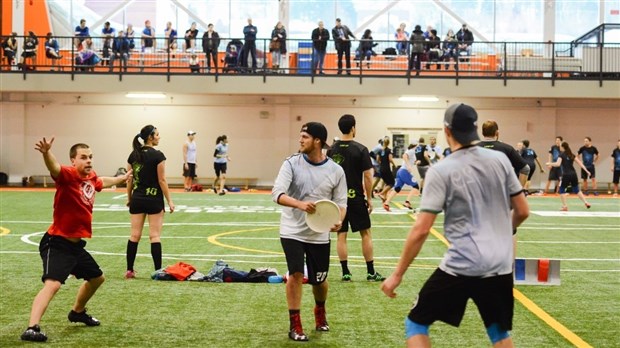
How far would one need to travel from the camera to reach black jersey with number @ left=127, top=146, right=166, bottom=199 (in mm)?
11883

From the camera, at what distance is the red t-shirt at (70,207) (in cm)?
844

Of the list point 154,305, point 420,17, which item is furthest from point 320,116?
point 154,305

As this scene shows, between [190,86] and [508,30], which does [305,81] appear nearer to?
[190,86]

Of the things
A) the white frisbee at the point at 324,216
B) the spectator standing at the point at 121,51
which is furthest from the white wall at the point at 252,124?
the white frisbee at the point at 324,216

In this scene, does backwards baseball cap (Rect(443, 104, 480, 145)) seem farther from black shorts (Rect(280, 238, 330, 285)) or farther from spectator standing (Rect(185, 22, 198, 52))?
spectator standing (Rect(185, 22, 198, 52))

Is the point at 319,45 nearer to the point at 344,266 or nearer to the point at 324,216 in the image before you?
the point at 344,266

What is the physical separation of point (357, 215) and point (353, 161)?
69 centimetres

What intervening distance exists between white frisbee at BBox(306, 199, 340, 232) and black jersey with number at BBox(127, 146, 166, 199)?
4.32m

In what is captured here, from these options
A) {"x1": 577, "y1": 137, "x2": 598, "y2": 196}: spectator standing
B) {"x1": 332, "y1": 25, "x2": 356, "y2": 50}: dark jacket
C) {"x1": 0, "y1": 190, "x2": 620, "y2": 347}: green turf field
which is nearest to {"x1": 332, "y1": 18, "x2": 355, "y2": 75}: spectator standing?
{"x1": 332, "y1": 25, "x2": 356, "y2": 50}: dark jacket

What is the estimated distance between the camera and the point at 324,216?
26.4ft

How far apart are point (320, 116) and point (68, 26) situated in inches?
479

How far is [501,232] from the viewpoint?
5617 millimetres

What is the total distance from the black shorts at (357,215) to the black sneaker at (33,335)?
4.62m

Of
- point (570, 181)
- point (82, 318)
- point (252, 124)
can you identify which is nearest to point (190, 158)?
point (252, 124)
